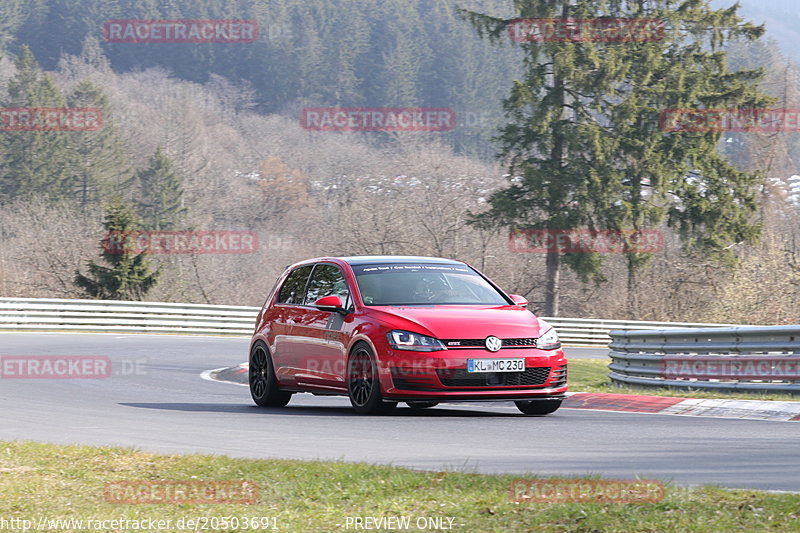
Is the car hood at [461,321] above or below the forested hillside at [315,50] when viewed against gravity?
below

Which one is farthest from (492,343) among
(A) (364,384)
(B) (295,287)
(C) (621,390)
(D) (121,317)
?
(D) (121,317)

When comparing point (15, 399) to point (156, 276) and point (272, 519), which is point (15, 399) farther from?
point (156, 276)

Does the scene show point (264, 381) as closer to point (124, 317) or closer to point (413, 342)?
point (413, 342)

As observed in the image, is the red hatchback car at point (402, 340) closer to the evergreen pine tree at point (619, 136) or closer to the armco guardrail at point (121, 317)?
the armco guardrail at point (121, 317)

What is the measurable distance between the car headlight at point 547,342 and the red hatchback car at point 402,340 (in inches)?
0.6

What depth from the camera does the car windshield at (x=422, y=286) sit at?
12.7 metres

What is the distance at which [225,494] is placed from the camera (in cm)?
702

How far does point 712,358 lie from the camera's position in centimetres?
Answer: 1600

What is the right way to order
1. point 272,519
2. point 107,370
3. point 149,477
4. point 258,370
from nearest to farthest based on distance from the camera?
point 272,519 → point 149,477 → point 258,370 → point 107,370

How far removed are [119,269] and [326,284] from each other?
2938 cm

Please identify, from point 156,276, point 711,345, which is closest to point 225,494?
point 711,345

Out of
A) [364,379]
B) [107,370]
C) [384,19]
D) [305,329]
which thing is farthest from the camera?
[384,19]

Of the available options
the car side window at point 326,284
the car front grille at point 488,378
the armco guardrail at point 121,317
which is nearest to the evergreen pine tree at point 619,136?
the armco guardrail at point 121,317

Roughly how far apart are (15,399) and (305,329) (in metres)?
3.99
